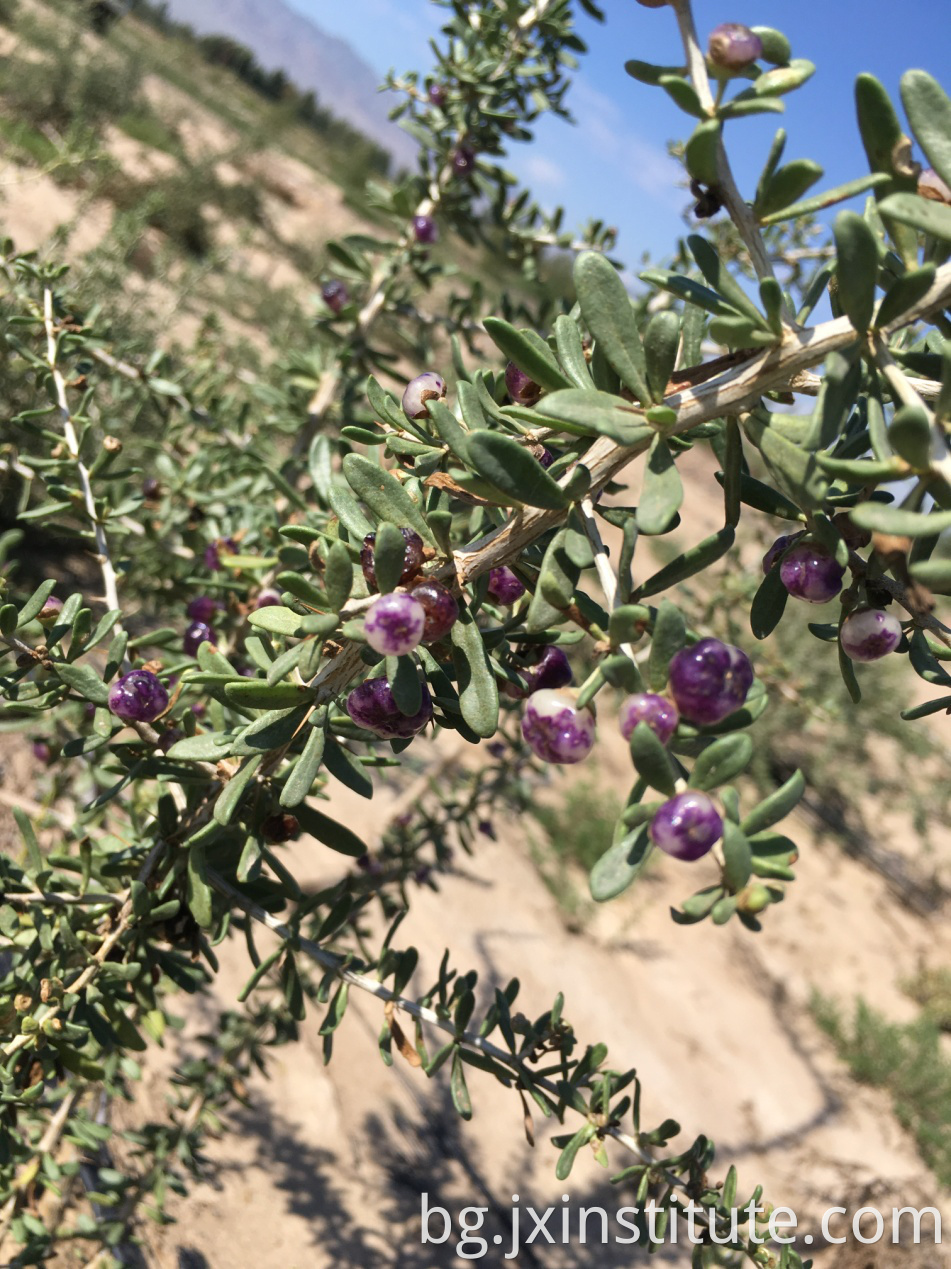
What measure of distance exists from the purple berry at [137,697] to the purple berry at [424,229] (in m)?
1.20

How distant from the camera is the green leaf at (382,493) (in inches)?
25.9

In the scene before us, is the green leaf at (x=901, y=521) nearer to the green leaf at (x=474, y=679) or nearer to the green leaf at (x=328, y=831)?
the green leaf at (x=474, y=679)

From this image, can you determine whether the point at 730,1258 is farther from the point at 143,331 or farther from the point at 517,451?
the point at 143,331

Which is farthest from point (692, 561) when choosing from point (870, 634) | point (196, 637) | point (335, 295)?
point (335, 295)

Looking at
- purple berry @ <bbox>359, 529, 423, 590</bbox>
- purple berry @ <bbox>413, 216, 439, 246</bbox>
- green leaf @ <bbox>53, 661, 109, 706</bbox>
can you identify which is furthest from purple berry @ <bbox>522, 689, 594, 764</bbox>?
purple berry @ <bbox>413, 216, 439, 246</bbox>

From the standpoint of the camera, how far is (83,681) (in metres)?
0.87

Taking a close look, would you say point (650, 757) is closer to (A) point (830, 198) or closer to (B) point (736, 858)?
(B) point (736, 858)

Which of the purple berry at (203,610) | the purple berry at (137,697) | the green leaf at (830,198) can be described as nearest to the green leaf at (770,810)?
the green leaf at (830,198)

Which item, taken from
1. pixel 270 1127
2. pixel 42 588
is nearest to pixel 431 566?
pixel 42 588

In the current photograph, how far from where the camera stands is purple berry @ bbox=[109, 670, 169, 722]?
2.86ft

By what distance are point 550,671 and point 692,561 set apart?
0.19 metres

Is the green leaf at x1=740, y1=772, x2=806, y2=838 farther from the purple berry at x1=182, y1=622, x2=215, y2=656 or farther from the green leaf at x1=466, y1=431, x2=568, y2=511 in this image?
the purple berry at x1=182, y1=622, x2=215, y2=656

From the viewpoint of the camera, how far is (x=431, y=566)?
702 mm

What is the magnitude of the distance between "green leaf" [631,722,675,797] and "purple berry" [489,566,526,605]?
0.31 meters
